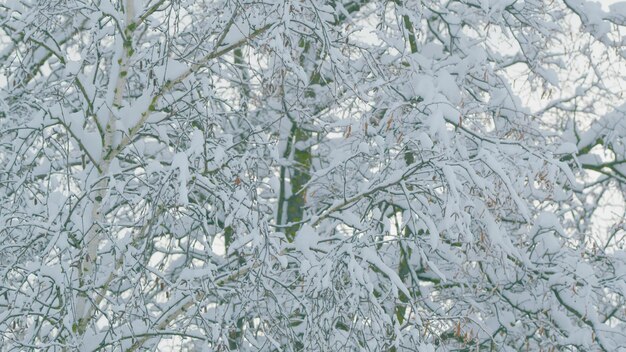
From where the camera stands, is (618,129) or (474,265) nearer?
(474,265)

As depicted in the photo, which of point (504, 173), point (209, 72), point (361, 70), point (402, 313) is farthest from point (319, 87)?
point (504, 173)

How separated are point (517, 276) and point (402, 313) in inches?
37.0

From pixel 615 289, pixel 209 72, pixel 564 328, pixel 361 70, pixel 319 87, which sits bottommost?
pixel 564 328

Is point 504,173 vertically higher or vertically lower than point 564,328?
higher

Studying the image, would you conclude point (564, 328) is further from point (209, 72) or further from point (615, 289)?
point (209, 72)

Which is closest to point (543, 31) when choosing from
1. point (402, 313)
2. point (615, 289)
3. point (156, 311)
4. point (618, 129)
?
point (618, 129)

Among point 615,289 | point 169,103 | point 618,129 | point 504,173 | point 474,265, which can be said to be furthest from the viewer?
point 618,129

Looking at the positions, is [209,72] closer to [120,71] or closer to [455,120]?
[120,71]

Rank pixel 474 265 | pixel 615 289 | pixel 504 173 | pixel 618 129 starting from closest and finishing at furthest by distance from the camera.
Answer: pixel 504 173
pixel 615 289
pixel 474 265
pixel 618 129

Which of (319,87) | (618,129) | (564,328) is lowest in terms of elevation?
(564,328)

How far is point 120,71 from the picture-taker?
5.27 m

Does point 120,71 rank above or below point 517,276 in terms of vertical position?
above

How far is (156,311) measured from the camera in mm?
7855

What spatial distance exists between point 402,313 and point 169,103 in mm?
2922
